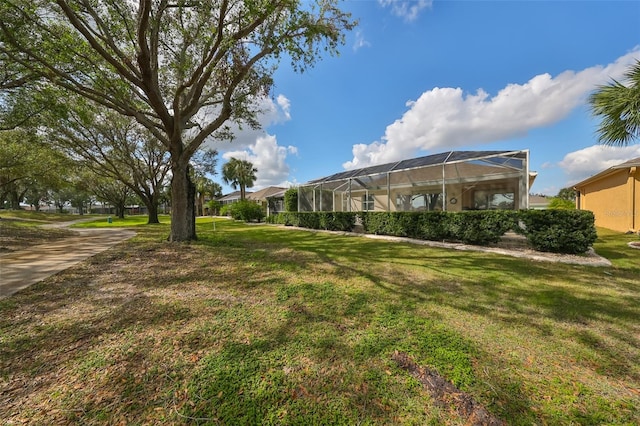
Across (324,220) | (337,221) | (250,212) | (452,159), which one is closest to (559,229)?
(452,159)

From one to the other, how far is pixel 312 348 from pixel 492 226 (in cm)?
832

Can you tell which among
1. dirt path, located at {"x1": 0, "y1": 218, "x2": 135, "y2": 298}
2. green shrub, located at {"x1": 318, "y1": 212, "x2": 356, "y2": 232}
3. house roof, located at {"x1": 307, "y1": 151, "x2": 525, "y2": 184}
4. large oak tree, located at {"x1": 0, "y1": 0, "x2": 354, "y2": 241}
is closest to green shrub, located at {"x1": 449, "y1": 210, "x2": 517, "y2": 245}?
house roof, located at {"x1": 307, "y1": 151, "x2": 525, "y2": 184}

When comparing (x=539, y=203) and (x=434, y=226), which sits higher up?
(x=539, y=203)

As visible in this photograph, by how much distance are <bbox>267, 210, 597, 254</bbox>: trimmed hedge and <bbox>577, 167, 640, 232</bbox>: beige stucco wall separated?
7.34 m

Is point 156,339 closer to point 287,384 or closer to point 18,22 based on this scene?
point 287,384

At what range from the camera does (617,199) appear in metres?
12.3

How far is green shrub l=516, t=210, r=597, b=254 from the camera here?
674 cm

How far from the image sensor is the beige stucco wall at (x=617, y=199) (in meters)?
11.0

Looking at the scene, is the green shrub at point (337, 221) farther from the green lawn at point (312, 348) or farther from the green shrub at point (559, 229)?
the green lawn at point (312, 348)

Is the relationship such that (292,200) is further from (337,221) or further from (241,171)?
(241,171)

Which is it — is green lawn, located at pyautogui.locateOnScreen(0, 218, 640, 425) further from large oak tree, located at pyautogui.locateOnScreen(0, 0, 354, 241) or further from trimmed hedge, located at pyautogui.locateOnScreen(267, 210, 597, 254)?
large oak tree, located at pyautogui.locateOnScreen(0, 0, 354, 241)

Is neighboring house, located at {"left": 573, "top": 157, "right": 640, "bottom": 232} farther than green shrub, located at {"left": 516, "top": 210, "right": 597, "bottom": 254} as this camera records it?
Yes

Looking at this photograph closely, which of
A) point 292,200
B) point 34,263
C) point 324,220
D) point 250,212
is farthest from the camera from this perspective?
point 250,212

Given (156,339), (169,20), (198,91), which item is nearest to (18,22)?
(169,20)
